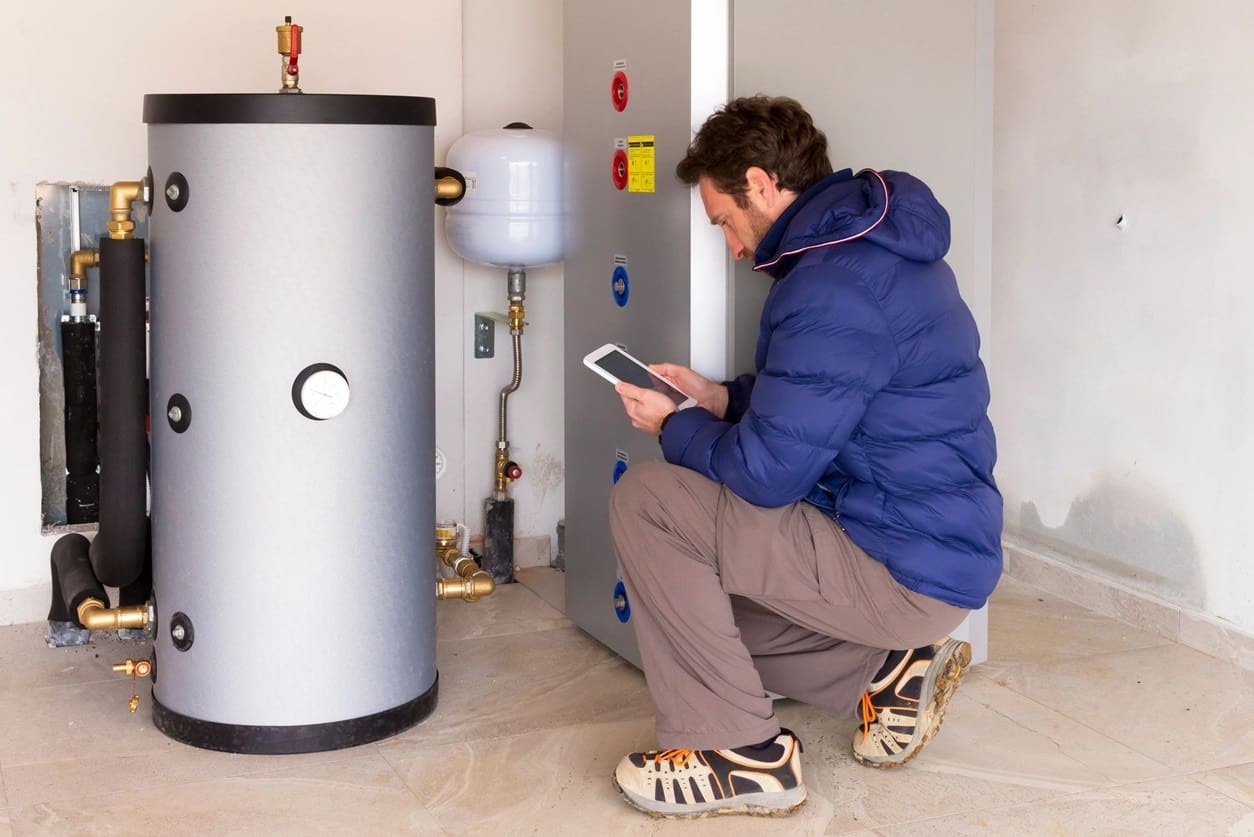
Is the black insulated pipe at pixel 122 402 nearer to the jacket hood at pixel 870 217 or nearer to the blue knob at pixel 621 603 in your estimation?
the blue knob at pixel 621 603

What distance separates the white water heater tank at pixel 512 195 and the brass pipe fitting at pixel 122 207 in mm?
862

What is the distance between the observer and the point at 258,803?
234 cm

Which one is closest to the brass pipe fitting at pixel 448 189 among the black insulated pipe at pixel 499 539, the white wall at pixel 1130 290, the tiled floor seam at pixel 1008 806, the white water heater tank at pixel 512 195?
the white water heater tank at pixel 512 195

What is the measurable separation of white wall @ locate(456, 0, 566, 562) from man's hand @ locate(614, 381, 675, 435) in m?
1.12

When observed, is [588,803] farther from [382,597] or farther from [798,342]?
[798,342]

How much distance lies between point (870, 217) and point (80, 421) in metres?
1.91

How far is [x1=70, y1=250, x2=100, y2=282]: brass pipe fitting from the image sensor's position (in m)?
2.99

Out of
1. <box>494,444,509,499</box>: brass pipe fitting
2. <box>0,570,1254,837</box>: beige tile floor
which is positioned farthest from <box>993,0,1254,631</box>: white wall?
<box>494,444,509,499</box>: brass pipe fitting

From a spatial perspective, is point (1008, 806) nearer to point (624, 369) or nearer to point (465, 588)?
point (624, 369)

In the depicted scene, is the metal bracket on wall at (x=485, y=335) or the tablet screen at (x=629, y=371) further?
the metal bracket on wall at (x=485, y=335)

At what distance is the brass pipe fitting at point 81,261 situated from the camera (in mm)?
2988

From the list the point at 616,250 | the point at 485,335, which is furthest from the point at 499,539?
the point at 616,250

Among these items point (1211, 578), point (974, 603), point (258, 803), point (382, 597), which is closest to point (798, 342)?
point (974, 603)

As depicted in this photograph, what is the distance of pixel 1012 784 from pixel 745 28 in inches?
54.0
